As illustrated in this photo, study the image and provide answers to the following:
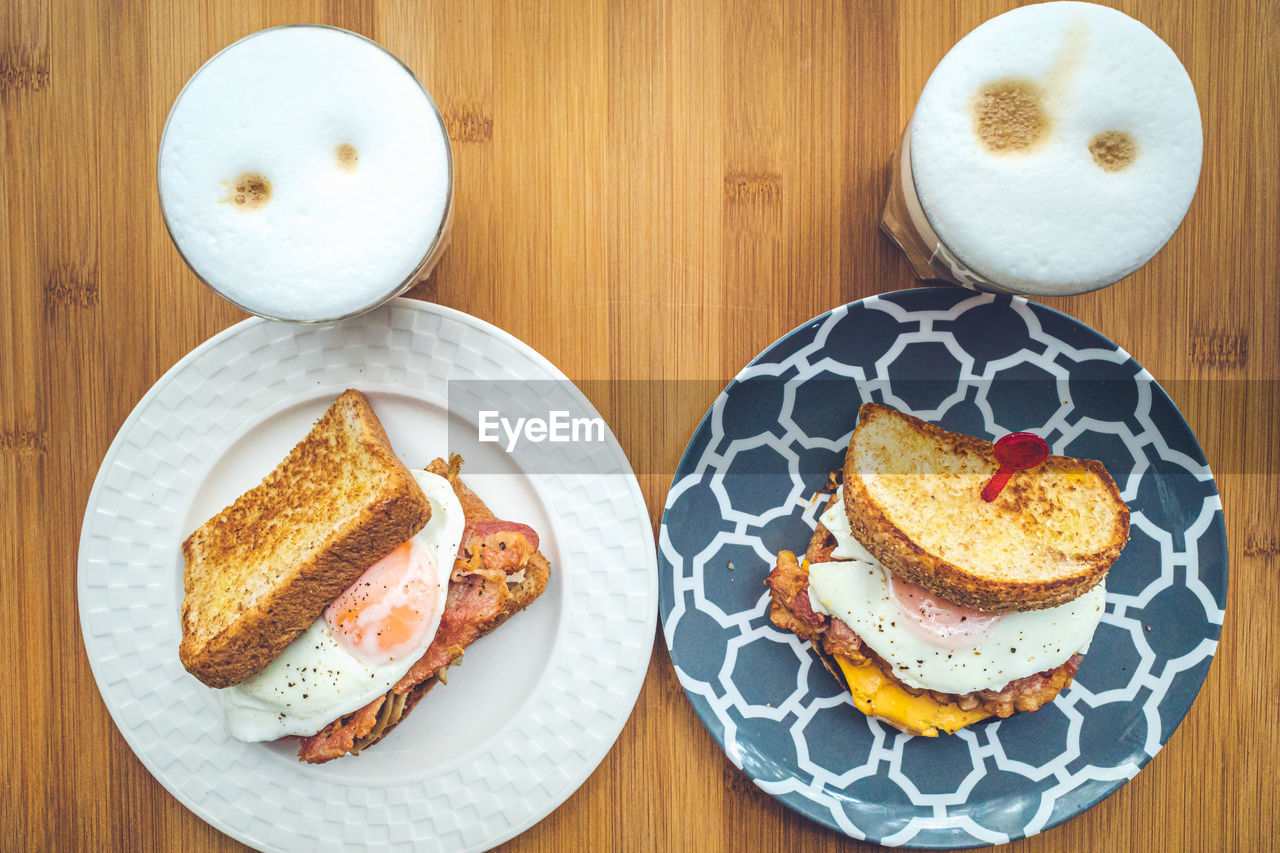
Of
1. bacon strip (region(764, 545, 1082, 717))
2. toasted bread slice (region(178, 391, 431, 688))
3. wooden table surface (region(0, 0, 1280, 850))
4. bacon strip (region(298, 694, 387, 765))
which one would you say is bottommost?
bacon strip (region(298, 694, 387, 765))

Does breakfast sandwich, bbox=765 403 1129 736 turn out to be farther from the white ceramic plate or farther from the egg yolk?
the egg yolk

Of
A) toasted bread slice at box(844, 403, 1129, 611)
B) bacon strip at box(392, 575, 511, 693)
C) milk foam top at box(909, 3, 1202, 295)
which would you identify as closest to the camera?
milk foam top at box(909, 3, 1202, 295)

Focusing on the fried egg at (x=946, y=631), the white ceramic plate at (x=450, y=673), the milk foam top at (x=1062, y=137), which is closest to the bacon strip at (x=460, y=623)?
the white ceramic plate at (x=450, y=673)

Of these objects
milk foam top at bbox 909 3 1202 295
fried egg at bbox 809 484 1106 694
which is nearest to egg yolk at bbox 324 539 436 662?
fried egg at bbox 809 484 1106 694

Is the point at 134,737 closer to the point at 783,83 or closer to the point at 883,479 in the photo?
the point at 883,479

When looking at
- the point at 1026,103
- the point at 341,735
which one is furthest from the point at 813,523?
the point at 341,735

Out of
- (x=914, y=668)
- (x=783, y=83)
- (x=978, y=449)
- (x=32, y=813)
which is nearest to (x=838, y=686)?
(x=914, y=668)

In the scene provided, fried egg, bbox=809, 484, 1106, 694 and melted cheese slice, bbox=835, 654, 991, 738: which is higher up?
fried egg, bbox=809, 484, 1106, 694

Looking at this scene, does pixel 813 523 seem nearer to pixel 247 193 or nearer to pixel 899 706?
pixel 899 706
